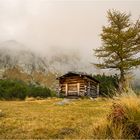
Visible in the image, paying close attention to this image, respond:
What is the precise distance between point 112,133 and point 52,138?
1689mm

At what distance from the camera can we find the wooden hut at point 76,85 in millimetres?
41656

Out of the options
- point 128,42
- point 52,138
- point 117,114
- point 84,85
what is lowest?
point 52,138

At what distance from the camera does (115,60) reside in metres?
35.7

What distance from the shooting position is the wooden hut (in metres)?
41.7

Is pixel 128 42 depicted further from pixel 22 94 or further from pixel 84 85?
pixel 22 94

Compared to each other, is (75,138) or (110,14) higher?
(110,14)

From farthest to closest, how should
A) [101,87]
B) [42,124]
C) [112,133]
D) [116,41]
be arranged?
[101,87], [116,41], [42,124], [112,133]

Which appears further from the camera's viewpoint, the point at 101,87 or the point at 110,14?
the point at 101,87

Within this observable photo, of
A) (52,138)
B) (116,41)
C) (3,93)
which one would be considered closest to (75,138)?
(52,138)

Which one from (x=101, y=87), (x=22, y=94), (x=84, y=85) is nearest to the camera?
(x=84, y=85)

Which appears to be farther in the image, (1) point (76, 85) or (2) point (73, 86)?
(2) point (73, 86)

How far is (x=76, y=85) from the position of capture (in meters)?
42.2

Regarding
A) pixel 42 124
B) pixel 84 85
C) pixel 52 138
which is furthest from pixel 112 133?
pixel 84 85

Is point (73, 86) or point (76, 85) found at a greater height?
point (76, 85)
